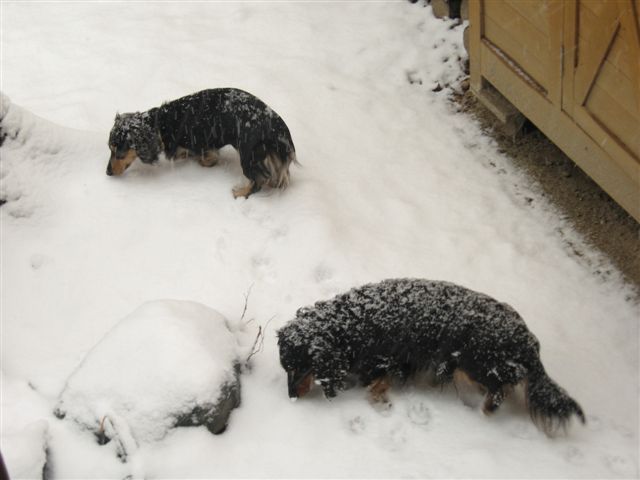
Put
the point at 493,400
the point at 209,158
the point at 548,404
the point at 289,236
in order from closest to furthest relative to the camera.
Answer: the point at 548,404 < the point at 493,400 < the point at 289,236 < the point at 209,158

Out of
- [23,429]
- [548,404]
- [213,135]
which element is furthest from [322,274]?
[23,429]

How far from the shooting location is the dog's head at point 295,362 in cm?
382

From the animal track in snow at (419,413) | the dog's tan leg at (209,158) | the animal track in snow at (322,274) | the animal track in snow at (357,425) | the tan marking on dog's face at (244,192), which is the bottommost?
the animal track in snow at (419,413)

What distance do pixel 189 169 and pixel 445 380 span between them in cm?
278

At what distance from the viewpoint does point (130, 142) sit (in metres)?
5.39

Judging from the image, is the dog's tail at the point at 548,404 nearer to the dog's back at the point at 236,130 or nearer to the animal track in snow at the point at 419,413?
the animal track in snow at the point at 419,413

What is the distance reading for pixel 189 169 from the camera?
18.6ft

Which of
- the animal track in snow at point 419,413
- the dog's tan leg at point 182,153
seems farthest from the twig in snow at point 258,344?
the dog's tan leg at point 182,153

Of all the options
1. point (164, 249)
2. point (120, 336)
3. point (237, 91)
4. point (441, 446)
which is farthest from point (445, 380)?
point (237, 91)

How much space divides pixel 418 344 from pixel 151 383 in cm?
139

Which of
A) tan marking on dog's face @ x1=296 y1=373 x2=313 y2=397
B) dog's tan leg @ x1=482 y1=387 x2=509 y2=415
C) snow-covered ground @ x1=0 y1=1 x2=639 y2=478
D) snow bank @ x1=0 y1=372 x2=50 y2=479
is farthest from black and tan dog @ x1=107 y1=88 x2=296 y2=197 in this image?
dog's tan leg @ x1=482 y1=387 x2=509 y2=415

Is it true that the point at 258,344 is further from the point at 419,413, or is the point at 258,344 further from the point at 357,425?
the point at 419,413

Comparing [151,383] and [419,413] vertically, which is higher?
[151,383]

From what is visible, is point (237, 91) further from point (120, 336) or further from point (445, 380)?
point (445, 380)
